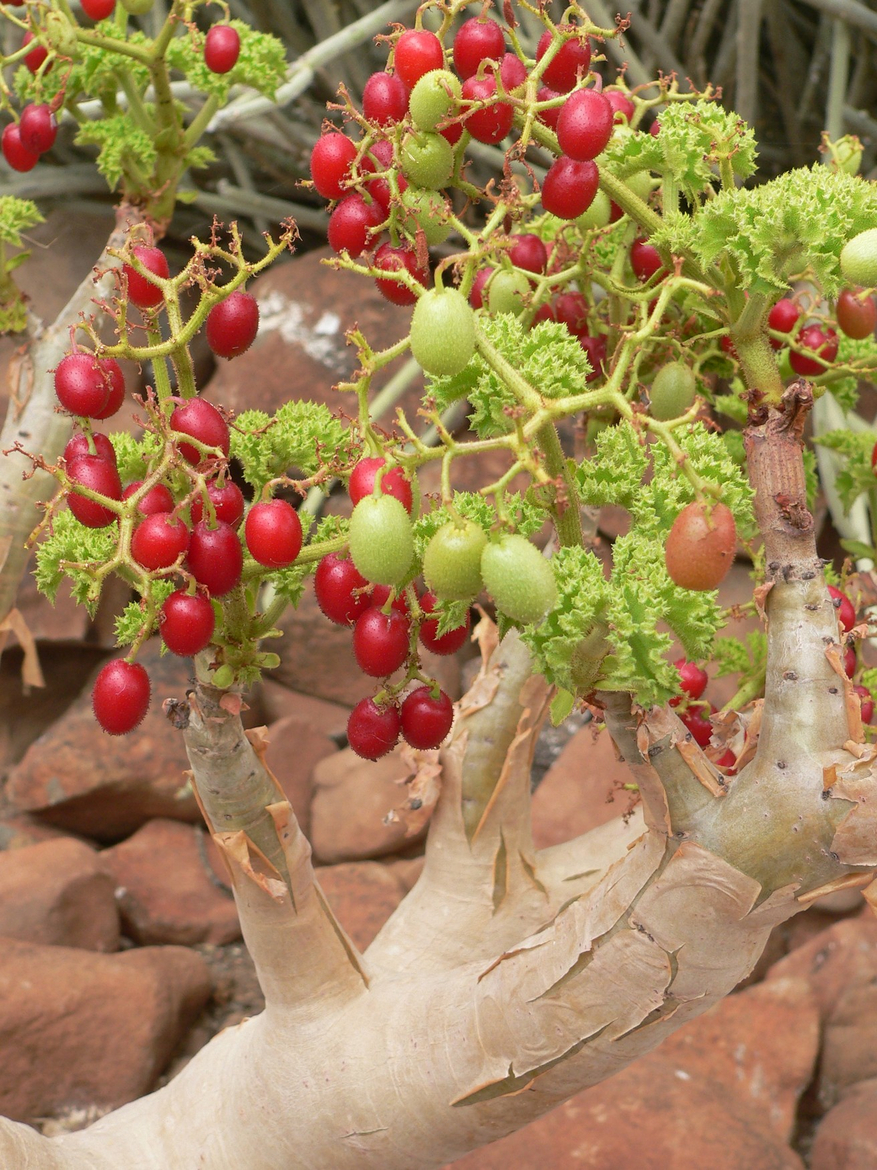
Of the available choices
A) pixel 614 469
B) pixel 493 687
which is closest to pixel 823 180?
pixel 614 469

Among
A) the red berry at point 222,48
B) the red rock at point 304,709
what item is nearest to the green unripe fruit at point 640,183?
the red berry at point 222,48

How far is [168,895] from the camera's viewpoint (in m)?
1.82

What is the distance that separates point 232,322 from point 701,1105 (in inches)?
42.9

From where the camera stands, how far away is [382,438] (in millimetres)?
572

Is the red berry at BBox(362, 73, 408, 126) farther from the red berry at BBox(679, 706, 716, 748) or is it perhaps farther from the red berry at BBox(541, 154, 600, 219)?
the red berry at BBox(679, 706, 716, 748)

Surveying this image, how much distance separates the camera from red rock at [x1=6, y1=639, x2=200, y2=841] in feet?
6.40

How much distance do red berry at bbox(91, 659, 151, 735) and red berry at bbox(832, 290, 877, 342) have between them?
0.61 m

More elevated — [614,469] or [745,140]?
[745,140]

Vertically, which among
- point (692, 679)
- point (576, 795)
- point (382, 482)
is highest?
point (382, 482)

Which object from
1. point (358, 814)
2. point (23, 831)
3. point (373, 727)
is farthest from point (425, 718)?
point (23, 831)

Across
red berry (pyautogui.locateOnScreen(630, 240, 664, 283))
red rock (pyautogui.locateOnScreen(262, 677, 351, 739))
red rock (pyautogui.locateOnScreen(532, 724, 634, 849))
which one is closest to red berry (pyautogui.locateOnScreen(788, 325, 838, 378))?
red berry (pyautogui.locateOnScreen(630, 240, 664, 283))

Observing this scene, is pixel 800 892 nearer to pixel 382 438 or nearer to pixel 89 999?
pixel 382 438

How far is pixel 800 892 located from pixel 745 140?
465mm

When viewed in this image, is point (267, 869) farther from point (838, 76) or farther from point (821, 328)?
point (838, 76)
